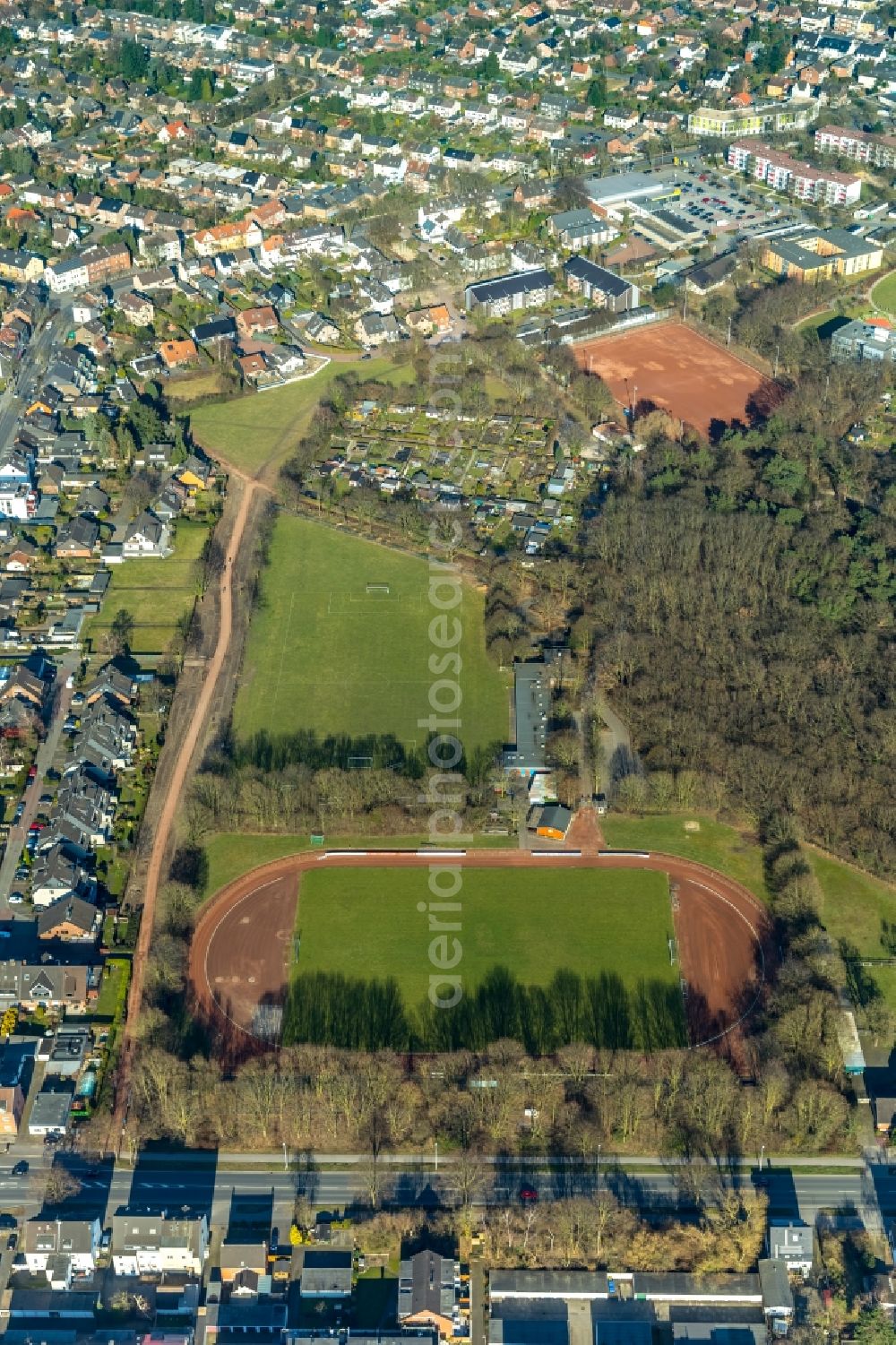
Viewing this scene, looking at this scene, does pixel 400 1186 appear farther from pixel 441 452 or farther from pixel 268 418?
pixel 268 418

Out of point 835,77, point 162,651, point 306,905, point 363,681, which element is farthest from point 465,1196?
point 835,77

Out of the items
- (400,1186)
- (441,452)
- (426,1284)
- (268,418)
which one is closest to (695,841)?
(400,1186)

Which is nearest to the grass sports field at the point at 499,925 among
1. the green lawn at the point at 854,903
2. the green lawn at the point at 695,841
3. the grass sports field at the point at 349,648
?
the green lawn at the point at 695,841

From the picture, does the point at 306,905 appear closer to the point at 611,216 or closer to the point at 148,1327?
the point at 148,1327

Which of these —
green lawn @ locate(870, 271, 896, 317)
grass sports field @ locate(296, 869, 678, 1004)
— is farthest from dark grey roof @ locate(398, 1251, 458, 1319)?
green lawn @ locate(870, 271, 896, 317)

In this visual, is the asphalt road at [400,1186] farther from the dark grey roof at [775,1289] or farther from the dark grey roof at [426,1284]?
the dark grey roof at [426,1284]

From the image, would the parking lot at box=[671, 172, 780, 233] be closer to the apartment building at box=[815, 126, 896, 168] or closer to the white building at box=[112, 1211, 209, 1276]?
the apartment building at box=[815, 126, 896, 168]
